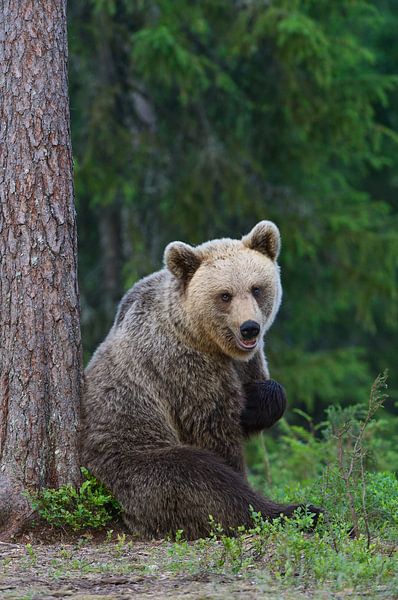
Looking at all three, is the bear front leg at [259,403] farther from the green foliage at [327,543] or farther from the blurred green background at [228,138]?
the blurred green background at [228,138]

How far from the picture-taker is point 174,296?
7051 millimetres

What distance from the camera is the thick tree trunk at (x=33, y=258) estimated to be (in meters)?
6.58

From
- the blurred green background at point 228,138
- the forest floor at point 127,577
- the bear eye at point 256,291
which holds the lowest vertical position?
the forest floor at point 127,577

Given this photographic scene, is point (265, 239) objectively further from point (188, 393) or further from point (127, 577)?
point (127, 577)

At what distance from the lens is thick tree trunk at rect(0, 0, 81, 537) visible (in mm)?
6582

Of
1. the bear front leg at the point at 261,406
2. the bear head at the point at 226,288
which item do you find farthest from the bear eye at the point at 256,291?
the bear front leg at the point at 261,406

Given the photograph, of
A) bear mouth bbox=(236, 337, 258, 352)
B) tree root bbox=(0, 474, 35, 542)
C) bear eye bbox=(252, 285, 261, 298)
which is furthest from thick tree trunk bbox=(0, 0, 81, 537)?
bear eye bbox=(252, 285, 261, 298)

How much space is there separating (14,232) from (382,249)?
32.8ft

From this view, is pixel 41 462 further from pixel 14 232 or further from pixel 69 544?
pixel 14 232

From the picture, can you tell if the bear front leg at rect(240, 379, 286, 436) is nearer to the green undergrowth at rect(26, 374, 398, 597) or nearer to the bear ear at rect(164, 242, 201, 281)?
the green undergrowth at rect(26, 374, 398, 597)

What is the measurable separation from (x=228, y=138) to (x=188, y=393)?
958cm

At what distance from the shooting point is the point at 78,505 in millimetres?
6555

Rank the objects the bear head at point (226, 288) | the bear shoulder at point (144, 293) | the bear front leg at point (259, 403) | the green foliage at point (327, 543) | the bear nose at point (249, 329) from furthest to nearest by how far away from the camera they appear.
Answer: the bear shoulder at point (144, 293) < the bear front leg at point (259, 403) < the bear head at point (226, 288) < the bear nose at point (249, 329) < the green foliage at point (327, 543)

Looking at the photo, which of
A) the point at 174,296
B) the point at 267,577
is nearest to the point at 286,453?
the point at 174,296
